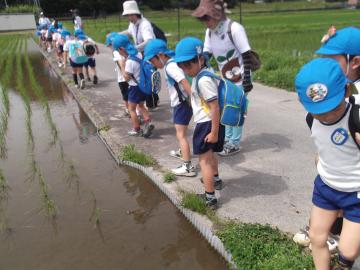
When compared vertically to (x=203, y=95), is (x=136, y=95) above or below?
below

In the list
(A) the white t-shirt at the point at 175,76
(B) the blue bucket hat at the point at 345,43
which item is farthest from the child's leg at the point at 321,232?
(A) the white t-shirt at the point at 175,76

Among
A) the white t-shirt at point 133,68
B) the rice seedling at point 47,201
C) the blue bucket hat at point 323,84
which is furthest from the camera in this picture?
the white t-shirt at point 133,68

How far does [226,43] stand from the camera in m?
4.25

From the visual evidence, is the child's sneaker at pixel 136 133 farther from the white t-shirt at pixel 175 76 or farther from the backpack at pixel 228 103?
the backpack at pixel 228 103

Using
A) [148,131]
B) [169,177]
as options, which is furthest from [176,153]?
[148,131]

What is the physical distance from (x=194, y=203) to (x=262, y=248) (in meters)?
0.87

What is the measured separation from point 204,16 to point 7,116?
542cm

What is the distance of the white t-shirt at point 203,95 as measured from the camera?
3125 mm

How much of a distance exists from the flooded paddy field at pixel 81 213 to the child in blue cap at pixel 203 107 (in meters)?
0.58

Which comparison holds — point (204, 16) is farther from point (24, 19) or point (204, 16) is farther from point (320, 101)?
point (24, 19)

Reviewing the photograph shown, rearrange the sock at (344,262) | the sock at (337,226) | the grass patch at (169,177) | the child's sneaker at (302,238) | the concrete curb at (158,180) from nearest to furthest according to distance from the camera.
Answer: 1. the sock at (344,262)
2. the sock at (337,226)
3. the child's sneaker at (302,238)
4. the concrete curb at (158,180)
5. the grass patch at (169,177)

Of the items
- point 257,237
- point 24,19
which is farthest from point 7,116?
point 24,19

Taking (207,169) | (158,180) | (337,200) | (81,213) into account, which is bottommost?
(81,213)

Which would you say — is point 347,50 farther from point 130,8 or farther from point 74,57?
point 74,57
